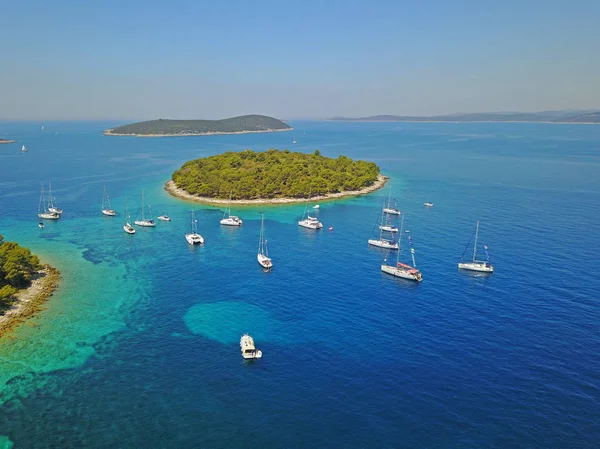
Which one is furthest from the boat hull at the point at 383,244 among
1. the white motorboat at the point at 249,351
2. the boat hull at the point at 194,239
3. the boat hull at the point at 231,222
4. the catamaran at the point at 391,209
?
the white motorboat at the point at 249,351

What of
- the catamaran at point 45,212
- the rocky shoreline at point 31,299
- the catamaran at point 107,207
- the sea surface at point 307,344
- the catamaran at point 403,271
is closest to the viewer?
the sea surface at point 307,344

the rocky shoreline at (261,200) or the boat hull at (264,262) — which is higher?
the rocky shoreline at (261,200)

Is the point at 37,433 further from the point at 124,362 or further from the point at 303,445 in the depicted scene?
the point at 303,445

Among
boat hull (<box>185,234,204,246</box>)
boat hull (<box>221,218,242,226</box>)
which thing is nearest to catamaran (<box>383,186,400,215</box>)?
boat hull (<box>221,218,242,226</box>)

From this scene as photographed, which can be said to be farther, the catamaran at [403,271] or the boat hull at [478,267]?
the boat hull at [478,267]

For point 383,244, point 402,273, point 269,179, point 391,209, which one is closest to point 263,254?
point 383,244

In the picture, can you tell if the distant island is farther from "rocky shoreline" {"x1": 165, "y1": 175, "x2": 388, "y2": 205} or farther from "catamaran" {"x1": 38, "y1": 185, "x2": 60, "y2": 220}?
"catamaran" {"x1": 38, "y1": 185, "x2": 60, "y2": 220}

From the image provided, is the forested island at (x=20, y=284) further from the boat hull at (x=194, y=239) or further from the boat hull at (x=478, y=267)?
the boat hull at (x=478, y=267)
